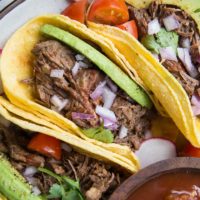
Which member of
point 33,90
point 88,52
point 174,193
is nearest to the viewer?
point 174,193

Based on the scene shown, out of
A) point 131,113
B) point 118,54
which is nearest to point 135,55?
point 118,54

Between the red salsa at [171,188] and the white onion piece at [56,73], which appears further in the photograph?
the white onion piece at [56,73]

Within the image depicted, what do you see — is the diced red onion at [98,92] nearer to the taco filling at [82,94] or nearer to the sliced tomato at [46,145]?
the taco filling at [82,94]

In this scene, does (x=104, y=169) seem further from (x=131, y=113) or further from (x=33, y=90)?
(x=33, y=90)

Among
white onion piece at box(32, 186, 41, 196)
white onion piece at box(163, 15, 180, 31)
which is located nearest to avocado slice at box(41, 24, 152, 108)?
white onion piece at box(163, 15, 180, 31)

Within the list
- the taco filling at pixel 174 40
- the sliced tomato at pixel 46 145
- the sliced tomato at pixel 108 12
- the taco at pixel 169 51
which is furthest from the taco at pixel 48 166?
the sliced tomato at pixel 108 12

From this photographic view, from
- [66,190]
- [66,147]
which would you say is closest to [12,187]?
[66,190]

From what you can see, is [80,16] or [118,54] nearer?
[118,54]
